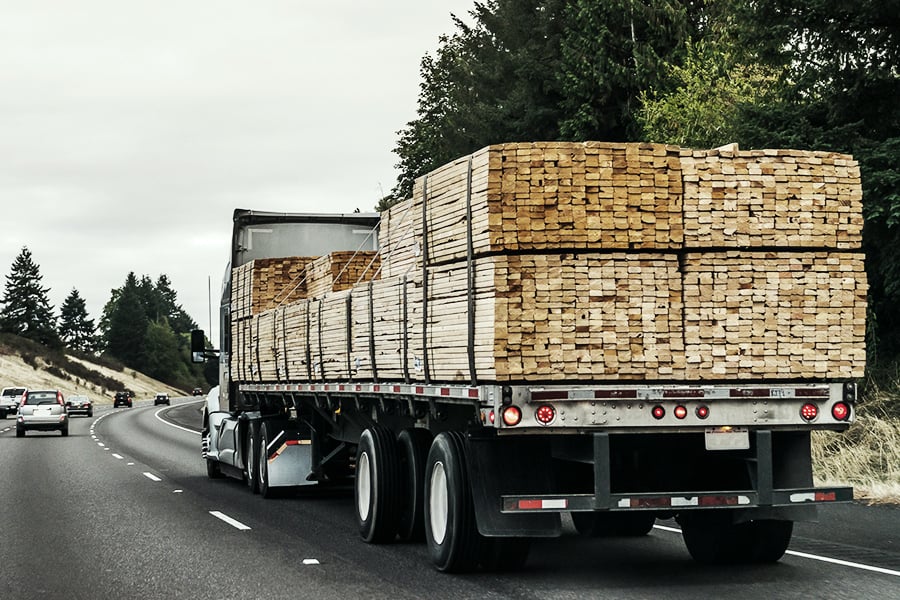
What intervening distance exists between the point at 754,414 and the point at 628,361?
1019 millimetres

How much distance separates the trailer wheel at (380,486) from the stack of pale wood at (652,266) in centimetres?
236

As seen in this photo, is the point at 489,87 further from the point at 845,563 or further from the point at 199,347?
the point at 845,563

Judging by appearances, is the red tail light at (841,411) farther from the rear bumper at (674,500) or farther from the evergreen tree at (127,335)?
the evergreen tree at (127,335)

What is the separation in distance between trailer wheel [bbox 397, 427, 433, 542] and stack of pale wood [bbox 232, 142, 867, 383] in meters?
1.93

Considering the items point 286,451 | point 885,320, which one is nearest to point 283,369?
point 286,451

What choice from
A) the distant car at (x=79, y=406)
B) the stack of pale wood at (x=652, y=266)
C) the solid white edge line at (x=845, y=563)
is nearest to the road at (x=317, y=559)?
the solid white edge line at (x=845, y=563)

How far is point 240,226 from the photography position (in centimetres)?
1958

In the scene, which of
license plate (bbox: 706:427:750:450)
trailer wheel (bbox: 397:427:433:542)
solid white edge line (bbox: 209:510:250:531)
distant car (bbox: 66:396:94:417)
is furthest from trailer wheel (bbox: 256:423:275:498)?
distant car (bbox: 66:396:94:417)

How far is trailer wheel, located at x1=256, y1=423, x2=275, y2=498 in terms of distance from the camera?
1734cm

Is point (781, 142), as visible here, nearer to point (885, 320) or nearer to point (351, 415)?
point (885, 320)

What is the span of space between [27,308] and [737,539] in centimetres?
16343

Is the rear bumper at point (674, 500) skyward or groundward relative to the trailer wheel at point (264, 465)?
skyward

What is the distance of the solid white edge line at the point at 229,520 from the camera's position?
13820 mm

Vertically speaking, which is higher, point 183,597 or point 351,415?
point 351,415
